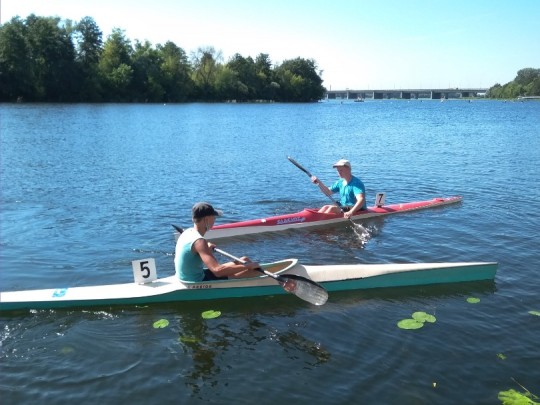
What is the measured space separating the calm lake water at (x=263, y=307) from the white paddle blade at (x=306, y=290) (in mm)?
296

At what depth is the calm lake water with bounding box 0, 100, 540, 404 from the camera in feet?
21.3

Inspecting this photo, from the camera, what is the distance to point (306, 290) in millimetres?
8375

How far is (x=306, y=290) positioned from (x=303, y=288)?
0.20ft

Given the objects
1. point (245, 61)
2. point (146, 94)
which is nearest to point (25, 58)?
point (146, 94)

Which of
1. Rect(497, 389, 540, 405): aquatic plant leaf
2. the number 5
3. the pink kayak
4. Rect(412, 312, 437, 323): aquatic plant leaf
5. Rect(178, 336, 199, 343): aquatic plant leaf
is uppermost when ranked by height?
the number 5

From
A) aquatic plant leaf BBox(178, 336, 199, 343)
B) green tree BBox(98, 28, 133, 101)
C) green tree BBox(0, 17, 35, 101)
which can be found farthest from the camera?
green tree BBox(98, 28, 133, 101)

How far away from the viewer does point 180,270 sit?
8500mm

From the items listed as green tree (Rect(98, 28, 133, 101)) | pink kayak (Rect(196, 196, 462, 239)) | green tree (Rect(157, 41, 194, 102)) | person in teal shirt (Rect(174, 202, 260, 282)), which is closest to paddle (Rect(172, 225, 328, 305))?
person in teal shirt (Rect(174, 202, 260, 282))

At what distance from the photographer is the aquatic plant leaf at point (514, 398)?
6.02 meters

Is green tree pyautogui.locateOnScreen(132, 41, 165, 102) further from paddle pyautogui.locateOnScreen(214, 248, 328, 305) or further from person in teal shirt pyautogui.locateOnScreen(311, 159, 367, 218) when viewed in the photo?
paddle pyautogui.locateOnScreen(214, 248, 328, 305)

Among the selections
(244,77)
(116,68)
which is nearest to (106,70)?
(116,68)

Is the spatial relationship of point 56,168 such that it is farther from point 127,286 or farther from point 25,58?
point 25,58

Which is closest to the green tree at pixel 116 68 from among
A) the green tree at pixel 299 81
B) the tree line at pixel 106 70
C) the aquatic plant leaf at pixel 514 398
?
the tree line at pixel 106 70

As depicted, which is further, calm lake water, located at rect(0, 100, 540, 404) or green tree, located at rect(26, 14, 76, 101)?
green tree, located at rect(26, 14, 76, 101)
